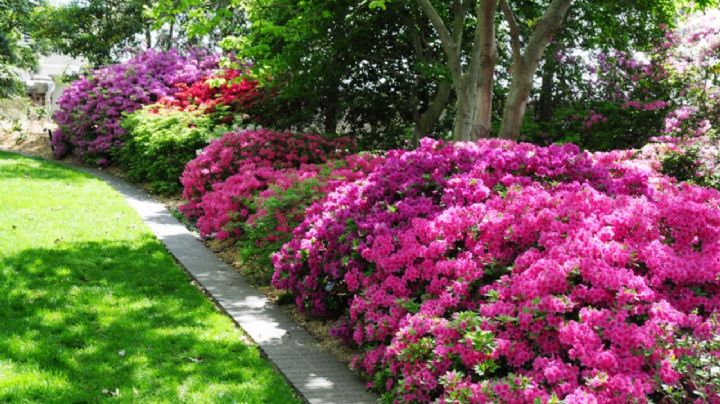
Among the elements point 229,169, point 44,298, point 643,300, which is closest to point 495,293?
point 643,300

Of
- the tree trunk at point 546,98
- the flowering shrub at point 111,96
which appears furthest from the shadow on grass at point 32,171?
the tree trunk at point 546,98

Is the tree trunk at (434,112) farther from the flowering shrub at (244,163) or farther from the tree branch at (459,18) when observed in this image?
the flowering shrub at (244,163)

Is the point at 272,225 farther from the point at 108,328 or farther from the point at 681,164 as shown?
the point at 681,164

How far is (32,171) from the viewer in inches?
512

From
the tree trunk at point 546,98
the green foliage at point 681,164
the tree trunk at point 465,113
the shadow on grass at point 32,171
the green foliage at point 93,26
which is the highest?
the green foliage at point 93,26

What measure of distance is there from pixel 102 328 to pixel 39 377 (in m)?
0.98

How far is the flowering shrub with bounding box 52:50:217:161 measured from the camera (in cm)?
1638

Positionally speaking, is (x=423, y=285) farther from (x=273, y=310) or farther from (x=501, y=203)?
(x=273, y=310)

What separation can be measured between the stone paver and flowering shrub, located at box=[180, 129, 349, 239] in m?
0.90

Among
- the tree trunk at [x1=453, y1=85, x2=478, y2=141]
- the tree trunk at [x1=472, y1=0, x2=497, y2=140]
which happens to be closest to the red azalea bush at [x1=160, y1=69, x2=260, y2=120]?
the tree trunk at [x1=453, y1=85, x2=478, y2=141]

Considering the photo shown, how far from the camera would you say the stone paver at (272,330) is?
4500 millimetres

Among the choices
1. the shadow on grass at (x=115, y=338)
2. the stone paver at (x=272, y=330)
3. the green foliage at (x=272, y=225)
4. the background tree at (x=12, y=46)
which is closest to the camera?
the shadow on grass at (x=115, y=338)

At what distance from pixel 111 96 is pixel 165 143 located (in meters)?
4.66

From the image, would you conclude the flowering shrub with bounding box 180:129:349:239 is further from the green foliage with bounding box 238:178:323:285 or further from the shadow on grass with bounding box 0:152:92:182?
the shadow on grass with bounding box 0:152:92:182
